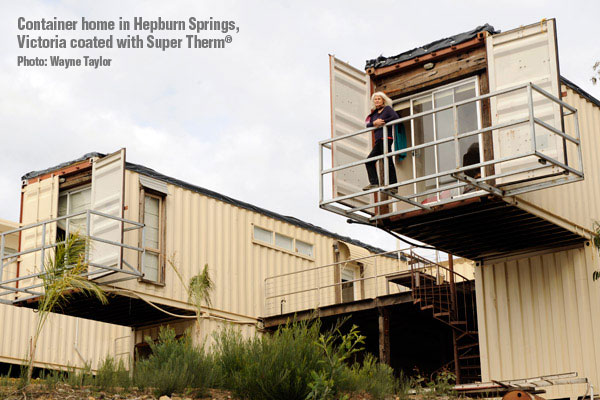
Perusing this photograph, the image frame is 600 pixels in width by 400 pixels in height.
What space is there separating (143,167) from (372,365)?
8.70 metres

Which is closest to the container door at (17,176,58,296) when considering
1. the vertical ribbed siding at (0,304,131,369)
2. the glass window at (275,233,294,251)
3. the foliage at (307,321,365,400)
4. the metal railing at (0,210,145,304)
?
the metal railing at (0,210,145,304)

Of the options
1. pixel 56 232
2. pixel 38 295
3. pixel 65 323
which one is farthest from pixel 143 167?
pixel 65 323

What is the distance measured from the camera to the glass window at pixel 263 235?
24.1 meters

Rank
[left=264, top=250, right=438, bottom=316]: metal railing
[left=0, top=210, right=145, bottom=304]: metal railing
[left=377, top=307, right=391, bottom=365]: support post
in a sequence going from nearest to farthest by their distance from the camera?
[left=0, top=210, right=145, bottom=304]: metal railing
[left=377, top=307, right=391, bottom=365]: support post
[left=264, top=250, right=438, bottom=316]: metal railing

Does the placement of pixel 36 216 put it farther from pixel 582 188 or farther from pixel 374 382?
pixel 582 188

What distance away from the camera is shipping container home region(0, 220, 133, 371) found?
24875 millimetres

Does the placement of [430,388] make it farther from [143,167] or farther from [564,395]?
[143,167]

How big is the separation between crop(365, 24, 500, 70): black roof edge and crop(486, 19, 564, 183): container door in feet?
2.15

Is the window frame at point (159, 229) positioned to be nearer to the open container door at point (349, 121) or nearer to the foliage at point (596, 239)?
the open container door at point (349, 121)

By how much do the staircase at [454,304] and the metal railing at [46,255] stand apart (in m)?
5.69

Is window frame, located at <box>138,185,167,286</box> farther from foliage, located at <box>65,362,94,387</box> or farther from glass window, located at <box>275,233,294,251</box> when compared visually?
foliage, located at <box>65,362,94,387</box>

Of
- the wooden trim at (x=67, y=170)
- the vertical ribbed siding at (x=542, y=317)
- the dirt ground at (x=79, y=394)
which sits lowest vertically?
the dirt ground at (x=79, y=394)

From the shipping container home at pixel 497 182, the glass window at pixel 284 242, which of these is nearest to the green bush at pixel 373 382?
the shipping container home at pixel 497 182

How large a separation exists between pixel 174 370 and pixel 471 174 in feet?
19.0
